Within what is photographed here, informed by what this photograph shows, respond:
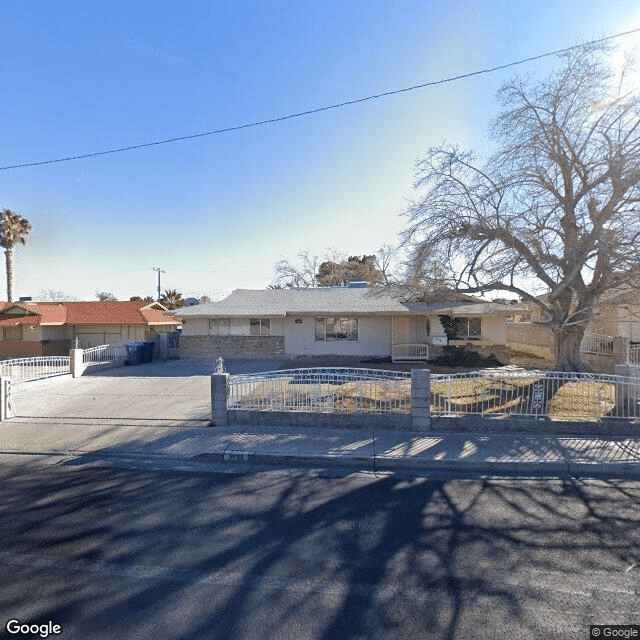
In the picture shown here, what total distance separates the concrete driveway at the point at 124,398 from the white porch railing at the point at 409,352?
6.92 m

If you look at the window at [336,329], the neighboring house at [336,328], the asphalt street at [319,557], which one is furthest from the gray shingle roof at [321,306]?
the asphalt street at [319,557]

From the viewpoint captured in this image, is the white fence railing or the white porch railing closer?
the white fence railing

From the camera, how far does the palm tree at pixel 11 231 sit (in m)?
30.7

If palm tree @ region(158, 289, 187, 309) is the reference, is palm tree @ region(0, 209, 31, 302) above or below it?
above

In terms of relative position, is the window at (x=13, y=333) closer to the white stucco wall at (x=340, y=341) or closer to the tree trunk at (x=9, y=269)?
the tree trunk at (x=9, y=269)

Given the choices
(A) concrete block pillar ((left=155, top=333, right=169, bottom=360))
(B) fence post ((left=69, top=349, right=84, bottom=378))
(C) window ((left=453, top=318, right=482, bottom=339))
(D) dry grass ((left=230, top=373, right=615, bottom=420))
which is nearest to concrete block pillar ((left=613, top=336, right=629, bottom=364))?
(C) window ((left=453, top=318, right=482, bottom=339))

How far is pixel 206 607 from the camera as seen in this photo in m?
2.90

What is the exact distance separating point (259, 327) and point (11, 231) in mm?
26790

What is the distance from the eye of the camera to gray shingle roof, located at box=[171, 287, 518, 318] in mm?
17797

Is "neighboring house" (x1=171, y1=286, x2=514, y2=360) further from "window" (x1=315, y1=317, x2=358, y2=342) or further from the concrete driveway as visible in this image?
the concrete driveway

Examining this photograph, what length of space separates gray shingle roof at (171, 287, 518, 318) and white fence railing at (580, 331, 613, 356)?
3.52m

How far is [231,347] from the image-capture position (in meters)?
19.9

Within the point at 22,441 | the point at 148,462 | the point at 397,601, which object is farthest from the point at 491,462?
the point at 22,441

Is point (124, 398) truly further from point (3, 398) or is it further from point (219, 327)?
point (219, 327)
